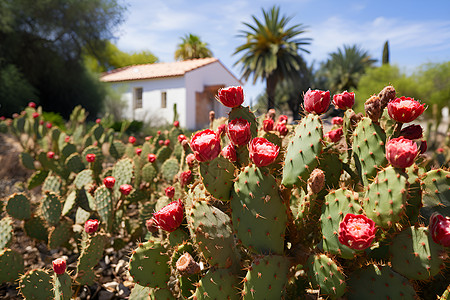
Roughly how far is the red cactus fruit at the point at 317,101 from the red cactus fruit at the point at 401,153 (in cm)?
40

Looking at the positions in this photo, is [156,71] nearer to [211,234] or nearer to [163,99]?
[163,99]

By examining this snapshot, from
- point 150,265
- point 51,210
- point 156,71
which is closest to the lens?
point 150,265

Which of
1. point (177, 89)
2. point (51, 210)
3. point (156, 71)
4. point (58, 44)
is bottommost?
point (51, 210)

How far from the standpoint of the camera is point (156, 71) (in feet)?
73.0

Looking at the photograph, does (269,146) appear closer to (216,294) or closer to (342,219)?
(342,219)

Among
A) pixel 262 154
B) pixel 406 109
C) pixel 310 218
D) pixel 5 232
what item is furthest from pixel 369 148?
pixel 5 232

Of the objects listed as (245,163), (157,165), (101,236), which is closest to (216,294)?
(245,163)

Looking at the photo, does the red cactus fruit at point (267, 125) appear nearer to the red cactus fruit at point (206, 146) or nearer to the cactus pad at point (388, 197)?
the red cactus fruit at point (206, 146)

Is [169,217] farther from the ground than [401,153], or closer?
closer

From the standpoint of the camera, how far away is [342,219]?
4.62 feet

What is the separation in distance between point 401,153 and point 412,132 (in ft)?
1.84

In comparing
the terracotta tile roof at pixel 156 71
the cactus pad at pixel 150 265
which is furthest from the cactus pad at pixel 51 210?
the terracotta tile roof at pixel 156 71

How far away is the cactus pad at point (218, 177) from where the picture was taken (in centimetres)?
151

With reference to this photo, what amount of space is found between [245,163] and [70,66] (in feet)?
62.1
